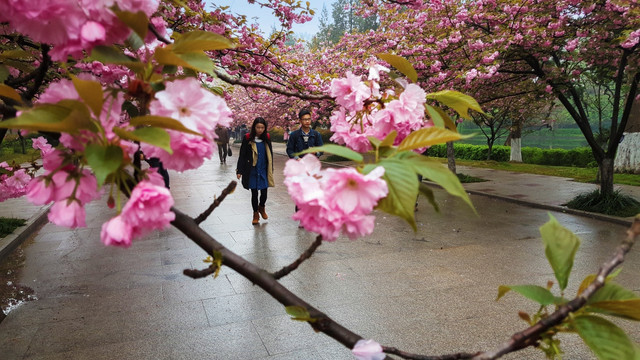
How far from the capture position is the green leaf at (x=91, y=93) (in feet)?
2.22

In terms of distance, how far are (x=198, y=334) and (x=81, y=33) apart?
3488 millimetres

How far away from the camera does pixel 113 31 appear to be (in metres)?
0.78

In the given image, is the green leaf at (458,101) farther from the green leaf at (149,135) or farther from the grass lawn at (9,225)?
the grass lawn at (9,225)

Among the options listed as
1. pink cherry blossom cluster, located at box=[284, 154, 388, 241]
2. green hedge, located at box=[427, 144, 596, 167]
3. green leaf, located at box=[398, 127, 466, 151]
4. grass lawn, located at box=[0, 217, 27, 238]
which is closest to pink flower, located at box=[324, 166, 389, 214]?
pink cherry blossom cluster, located at box=[284, 154, 388, 241]

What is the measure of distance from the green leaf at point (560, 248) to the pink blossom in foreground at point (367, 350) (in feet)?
1.14

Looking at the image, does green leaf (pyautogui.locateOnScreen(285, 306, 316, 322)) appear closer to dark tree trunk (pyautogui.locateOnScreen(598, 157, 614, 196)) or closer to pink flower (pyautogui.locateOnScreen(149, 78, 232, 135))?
pink flower (pyautogui.locateOnScreen(149, 78, 232, 135))

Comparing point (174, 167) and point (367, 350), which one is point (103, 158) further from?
point (367, 350)

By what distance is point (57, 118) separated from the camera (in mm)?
683

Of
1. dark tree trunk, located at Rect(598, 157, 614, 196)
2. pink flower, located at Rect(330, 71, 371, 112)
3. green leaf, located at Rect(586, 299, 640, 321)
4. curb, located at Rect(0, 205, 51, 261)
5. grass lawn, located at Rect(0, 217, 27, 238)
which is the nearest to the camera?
green leaf, located at Rect(586, 299, 640, 321)

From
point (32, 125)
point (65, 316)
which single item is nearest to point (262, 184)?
point (65, 316)

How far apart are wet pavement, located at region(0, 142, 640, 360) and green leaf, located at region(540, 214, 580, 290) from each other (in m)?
2.90

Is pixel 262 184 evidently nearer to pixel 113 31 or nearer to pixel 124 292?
pixel 124 292

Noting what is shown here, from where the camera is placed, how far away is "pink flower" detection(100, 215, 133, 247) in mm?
740

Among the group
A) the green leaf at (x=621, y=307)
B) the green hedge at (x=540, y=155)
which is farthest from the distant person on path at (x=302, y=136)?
the green hedge at (x=540, y=155)
